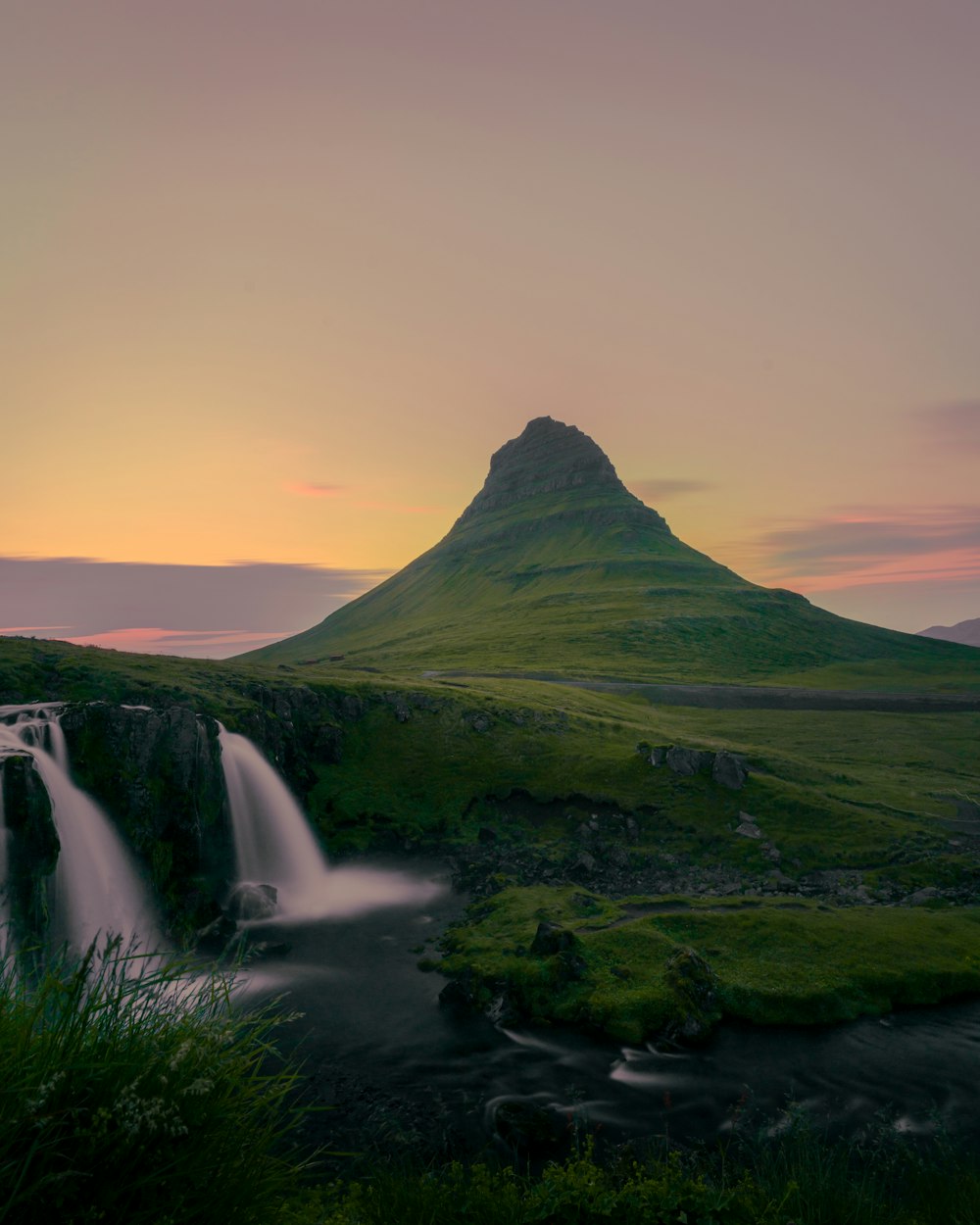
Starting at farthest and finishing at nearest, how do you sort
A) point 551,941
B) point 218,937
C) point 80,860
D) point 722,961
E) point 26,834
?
point 218,937, point 80,860, point 722,961, point 551,941, point 26,834

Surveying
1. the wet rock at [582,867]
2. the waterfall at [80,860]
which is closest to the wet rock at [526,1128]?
the waterfall at [80,860]

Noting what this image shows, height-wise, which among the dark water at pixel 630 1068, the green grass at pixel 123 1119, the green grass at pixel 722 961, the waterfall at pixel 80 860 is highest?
the green grass at pixel 123 1119

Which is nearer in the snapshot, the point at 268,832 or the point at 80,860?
the point at 80,860

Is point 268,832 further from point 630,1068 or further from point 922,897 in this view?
point 922,897

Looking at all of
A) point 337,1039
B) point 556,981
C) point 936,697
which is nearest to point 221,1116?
point 337,1039

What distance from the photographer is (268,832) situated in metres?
56.9

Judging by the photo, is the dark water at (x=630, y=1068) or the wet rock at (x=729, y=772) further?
the wet rock at (x=729, y=772)

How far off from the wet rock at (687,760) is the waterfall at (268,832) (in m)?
31.0

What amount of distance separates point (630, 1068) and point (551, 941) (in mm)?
8501

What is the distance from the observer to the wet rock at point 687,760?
6544cm

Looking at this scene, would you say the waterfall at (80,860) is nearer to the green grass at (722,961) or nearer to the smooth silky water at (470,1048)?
the smooth silky water at (470,1048)

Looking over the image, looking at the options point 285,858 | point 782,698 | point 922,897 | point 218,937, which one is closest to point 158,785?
point 218,937

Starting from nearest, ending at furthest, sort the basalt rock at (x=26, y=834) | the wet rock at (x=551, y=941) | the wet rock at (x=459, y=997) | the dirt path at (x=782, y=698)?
the wet rock at (x=459, y=997) → the basalt rock at (x=26, y=834) → the wet rock at (x=551, y=941) → the dirt path at (x=782, y=698)

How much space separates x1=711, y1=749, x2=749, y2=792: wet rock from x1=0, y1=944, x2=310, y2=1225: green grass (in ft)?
190
